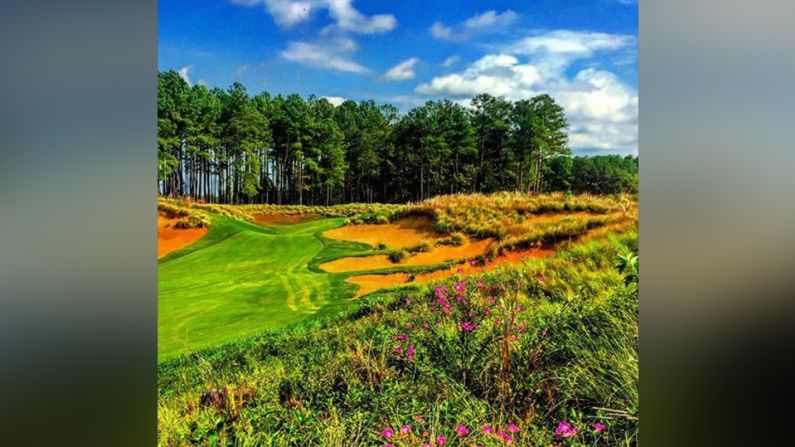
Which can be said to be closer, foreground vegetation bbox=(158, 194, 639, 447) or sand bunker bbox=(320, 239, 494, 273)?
foreground vegetation bbox=(158, 194, 639, 447)

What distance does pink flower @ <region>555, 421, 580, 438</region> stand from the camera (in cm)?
227

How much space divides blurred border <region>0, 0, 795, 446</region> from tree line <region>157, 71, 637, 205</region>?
1.88 meters

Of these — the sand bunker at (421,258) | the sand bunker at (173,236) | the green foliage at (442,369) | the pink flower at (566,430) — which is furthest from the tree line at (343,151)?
the pink flower at (566,430)

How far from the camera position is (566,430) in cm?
228

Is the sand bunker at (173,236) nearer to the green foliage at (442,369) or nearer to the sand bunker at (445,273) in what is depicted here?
the green foliage at (442,369)

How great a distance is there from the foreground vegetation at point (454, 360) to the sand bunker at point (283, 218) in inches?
2.4

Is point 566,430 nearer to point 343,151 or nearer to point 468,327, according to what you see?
point 468,327

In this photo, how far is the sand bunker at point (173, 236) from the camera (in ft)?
12.0

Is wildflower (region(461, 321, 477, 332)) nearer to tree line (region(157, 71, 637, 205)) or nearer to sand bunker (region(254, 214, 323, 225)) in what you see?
tree line (region(157, 71, 637, 205))

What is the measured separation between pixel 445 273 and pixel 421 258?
210 mm

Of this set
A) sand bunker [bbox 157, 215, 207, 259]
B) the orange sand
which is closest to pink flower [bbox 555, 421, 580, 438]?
the orange sand
